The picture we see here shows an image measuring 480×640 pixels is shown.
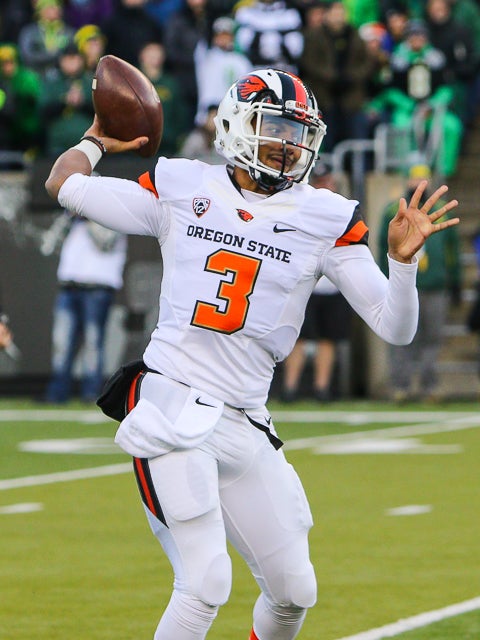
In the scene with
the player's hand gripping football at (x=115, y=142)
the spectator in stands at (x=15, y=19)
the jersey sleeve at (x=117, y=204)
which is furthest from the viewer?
the spectator in stands at (x=15, y=19)

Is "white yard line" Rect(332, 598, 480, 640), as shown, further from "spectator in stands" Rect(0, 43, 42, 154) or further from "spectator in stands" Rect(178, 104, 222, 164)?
"spectator in stands" Rect(0, 43, 42, 154)

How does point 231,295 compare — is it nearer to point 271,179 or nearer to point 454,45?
point 271,179

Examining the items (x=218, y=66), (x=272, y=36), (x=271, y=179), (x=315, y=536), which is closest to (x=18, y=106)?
(x=218, y=66)

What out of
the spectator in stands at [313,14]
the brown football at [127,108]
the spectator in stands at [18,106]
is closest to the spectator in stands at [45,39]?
the spectator in stands at [18,106]

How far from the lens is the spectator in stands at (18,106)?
622 inches

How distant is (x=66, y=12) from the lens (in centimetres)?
1745

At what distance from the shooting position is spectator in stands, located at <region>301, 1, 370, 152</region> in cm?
1531

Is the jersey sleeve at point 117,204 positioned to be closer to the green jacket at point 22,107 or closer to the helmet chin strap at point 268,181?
the helmet chin strap at point 268,181

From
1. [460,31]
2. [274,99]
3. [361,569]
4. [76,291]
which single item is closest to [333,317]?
[76,291]

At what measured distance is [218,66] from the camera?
1536 centimetres

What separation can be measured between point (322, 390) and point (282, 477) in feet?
32.5

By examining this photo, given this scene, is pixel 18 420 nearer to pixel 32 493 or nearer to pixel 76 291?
pixel 76 291

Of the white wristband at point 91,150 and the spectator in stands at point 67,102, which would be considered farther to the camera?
the spectator in stands at point 67,102

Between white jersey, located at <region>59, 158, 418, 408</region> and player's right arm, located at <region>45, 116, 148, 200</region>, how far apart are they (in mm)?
59
